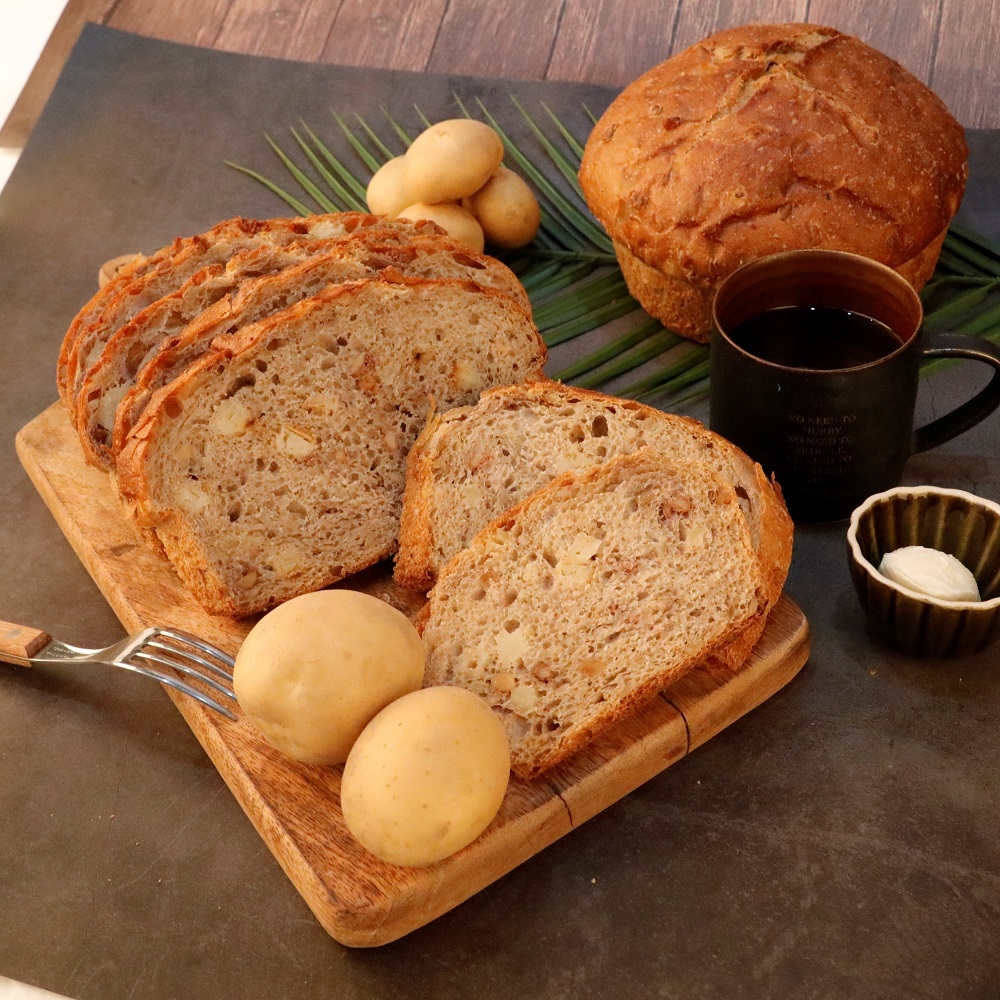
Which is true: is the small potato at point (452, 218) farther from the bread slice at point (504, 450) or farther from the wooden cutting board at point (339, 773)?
the wooden cutting board at point (339, 773)

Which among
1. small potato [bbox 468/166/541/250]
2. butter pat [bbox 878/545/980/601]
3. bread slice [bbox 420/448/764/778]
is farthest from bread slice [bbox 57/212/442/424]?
butter pat [bbox 878/545/980/601]

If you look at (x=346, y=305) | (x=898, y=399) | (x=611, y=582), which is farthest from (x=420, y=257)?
(x=898, y=399)

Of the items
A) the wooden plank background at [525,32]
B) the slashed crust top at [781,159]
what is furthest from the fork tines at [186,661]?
the wooden plank background at [525,32]

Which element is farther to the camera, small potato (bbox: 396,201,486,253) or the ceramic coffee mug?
small potato (bbox: 396,201,486,253)

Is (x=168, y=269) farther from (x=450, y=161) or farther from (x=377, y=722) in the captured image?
(x=377, y=722)

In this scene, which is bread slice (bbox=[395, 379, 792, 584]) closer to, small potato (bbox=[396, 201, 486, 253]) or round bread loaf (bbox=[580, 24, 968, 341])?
round bread loaf (bbox=[580, 24, 968, 341])

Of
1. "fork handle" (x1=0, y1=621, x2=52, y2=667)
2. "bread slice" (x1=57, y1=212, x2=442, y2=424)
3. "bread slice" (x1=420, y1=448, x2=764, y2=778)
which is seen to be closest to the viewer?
"bread slice" (x1=420, y1=448, x2=764, y2=778)
